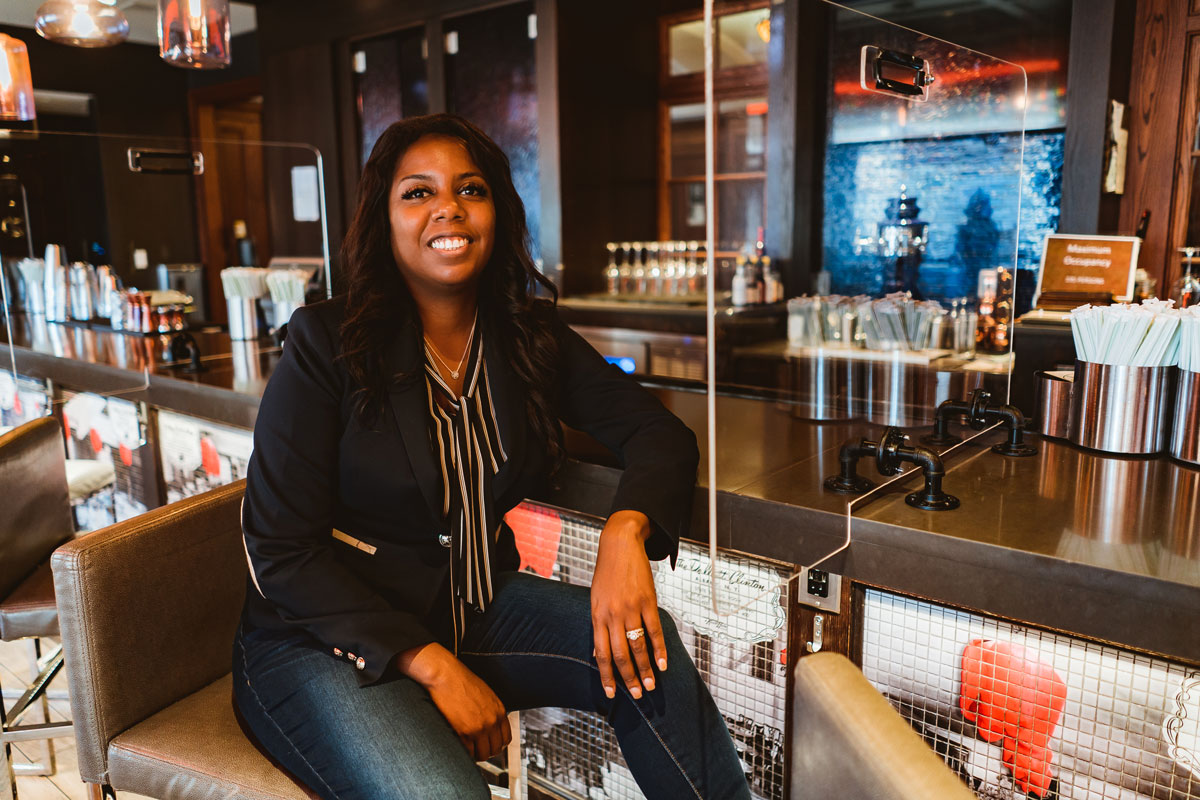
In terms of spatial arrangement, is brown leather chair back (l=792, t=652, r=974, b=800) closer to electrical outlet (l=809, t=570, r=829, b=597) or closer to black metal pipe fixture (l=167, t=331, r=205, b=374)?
electrical outlet (l=809, t=570, r=829, b=597)

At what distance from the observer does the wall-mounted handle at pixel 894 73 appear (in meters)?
1.57

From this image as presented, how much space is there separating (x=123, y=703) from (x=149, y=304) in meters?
1.94

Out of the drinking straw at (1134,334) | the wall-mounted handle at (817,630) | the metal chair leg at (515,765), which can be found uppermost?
the drinking straw at (1134,334)

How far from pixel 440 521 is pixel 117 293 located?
2.06 metres

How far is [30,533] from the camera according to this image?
1707 millimetres

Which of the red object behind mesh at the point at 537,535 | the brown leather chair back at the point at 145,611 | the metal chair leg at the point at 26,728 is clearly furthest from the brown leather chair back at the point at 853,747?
the metal chair leg at the point at 26,728

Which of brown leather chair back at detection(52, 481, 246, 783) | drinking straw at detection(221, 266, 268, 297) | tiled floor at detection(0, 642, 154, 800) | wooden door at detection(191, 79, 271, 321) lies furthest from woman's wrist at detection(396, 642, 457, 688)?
drinking straw at detection(221, 266, 268, 297)

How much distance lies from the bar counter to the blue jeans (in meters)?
0.23

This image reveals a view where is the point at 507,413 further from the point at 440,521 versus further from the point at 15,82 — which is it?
the point at 15,82

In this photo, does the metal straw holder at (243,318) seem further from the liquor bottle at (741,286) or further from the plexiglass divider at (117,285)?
the liquor bottle at (741,286)

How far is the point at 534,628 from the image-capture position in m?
1.28

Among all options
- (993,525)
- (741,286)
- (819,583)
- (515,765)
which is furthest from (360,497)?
(741,286)

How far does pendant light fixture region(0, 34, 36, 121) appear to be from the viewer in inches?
86.1

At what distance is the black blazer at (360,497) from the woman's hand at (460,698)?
3cm
